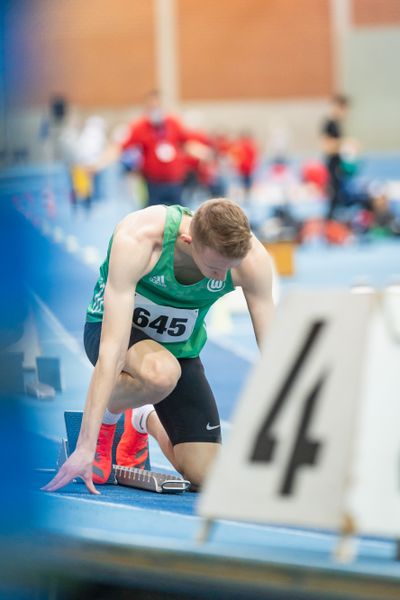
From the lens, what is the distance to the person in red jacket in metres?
14.0

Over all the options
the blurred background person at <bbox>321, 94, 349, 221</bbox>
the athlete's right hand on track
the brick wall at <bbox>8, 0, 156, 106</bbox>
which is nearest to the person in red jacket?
the blurred background person at <bbox>321, 94, 349, 221</bbox>

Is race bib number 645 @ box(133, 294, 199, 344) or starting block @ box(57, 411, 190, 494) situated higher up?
race bib number 645 @ box(133, 294, 199, 344)

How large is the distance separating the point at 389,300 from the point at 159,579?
0.88m

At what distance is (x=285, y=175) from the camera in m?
25.1

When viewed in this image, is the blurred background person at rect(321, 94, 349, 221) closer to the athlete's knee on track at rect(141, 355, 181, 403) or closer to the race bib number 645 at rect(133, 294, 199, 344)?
the race bib number 645 at rect(133, 294, 199, 344)

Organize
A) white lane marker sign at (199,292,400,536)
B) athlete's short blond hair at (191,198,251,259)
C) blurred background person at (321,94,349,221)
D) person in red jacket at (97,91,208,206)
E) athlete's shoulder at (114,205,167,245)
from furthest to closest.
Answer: blurred background person at (321,94,349,221) < person in red jacket at (97,91,208,206) < athlete's shoulder at (114,205,167,245) < athlete's short blond hair at (191,198,251,259) < white lane marker sign at (199,292,400,536)

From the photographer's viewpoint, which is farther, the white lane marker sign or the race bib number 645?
the race bib number 645

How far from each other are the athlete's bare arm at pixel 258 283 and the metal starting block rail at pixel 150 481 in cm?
72

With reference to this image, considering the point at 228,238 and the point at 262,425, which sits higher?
the point at 228,238

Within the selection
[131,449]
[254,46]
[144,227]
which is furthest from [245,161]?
[144,227]

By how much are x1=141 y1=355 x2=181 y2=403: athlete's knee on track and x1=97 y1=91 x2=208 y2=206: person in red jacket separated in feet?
32.2

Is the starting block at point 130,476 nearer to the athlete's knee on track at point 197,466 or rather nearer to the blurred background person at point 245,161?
the athlete's knee on track at point 197,466

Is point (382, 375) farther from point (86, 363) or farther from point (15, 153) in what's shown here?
point (86, 363)

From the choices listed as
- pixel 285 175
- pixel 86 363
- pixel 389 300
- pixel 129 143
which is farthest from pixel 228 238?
pixel 285 175
